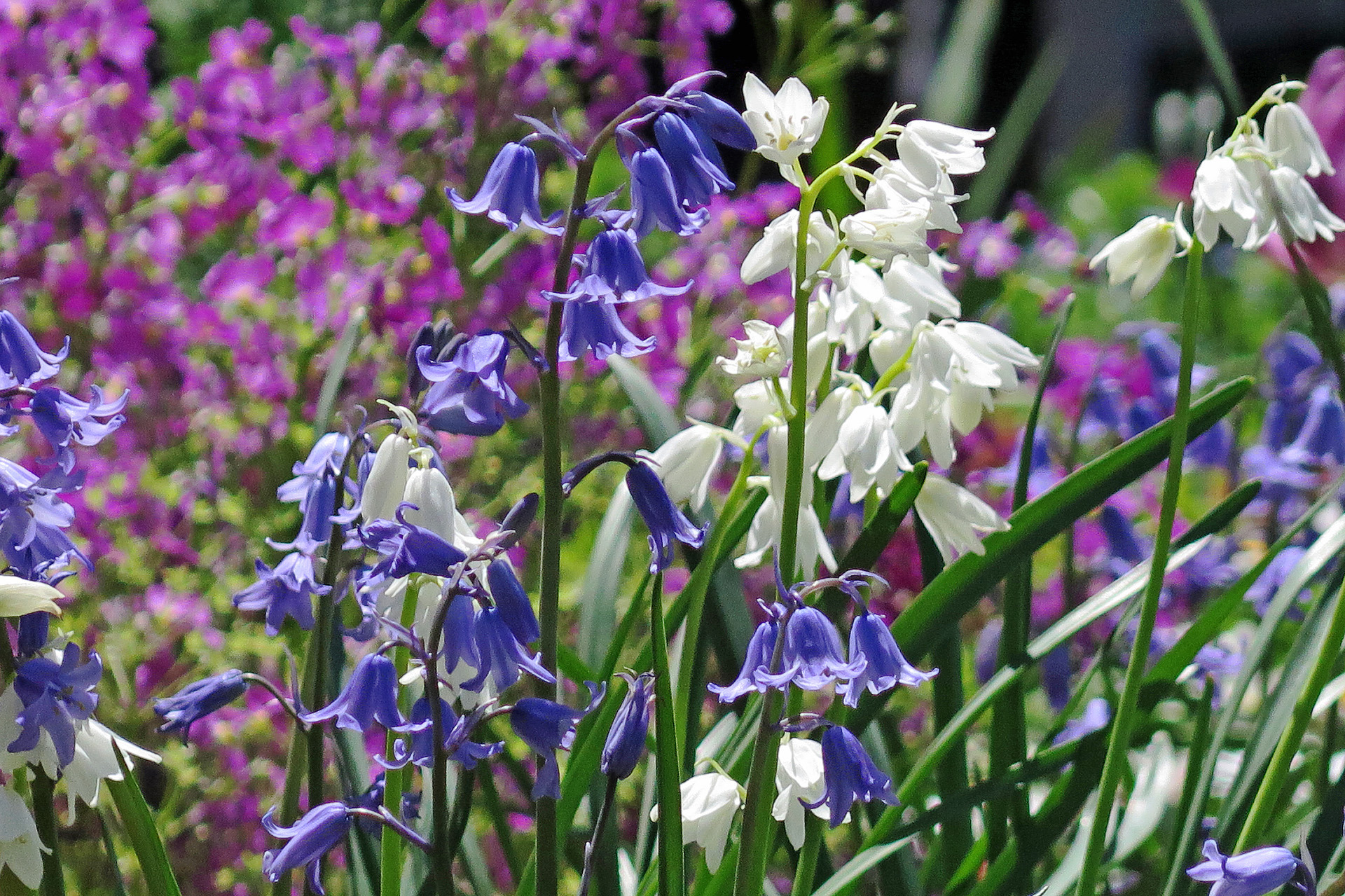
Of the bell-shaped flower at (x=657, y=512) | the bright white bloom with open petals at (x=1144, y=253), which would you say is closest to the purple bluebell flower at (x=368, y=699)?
the bell-shaped flower at (x=657, y=512)

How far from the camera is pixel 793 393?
0.81 m

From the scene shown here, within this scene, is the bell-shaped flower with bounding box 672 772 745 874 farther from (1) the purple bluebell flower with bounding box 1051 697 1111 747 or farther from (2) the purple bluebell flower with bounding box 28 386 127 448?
(1) the purple bluebell flower with bounding box 1051 697 1111 747

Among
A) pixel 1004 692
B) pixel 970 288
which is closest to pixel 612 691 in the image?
pixel 1004 692

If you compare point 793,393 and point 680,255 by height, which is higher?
point 793,393

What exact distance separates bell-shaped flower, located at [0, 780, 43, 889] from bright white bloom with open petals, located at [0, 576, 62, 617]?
0.12 metres

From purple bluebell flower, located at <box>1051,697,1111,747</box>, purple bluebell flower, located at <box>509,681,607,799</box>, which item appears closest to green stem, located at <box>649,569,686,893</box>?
purple bluebell flower, located at <box>509,681,607,799</box>

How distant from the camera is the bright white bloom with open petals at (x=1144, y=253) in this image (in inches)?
37.8

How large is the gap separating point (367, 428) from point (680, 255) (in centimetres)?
176

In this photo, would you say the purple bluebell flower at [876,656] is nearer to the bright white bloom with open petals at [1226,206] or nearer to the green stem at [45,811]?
the bright white bloom with open petals at [1226,206]

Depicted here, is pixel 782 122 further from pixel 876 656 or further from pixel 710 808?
pixel 710 808

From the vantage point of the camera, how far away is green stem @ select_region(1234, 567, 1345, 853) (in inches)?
35.9

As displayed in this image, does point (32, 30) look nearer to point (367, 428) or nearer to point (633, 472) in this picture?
point (367, 428)

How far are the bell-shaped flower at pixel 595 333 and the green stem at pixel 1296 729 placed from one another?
54cm

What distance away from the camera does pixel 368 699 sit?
73 cm
